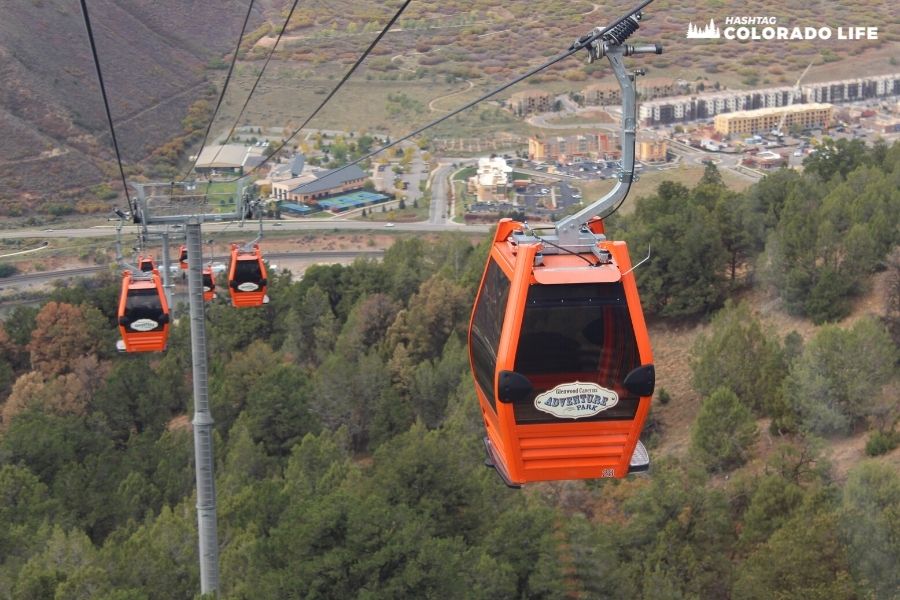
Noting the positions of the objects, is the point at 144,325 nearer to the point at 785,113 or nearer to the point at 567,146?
the point at 567,146

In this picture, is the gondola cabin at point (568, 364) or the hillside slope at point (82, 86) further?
the hillside slope at point (82, 86)

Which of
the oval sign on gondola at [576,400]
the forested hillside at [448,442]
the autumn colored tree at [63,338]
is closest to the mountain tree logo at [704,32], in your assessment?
the forested hillside at [448,442]

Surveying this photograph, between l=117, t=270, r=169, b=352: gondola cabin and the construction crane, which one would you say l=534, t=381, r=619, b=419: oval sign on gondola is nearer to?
l=117, t=270, r=169, b=352: gondola cabin

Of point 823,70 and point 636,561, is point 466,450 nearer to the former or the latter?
point 636,561

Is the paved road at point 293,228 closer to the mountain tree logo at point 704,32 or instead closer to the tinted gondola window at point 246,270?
the mountain tree logo at point 704,32

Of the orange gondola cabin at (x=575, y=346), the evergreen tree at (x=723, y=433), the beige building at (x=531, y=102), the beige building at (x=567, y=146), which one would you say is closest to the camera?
the orange gondola cabin at (x=575, y=346)

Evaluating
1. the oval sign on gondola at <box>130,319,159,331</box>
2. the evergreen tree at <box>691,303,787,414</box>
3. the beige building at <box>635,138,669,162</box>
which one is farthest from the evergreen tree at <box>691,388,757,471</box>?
the beige building at <box>635,138,669,162</box>

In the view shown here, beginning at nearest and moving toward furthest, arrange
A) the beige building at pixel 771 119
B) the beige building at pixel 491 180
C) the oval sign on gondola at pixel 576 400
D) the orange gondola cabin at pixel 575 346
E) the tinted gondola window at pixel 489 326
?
the orange gondola cabin at pixel 575 346 → the oval sign on gondola at pixel 576 400 → the tinted gondola window at pixel 489 326 → the beige building at pixel 491 180 → the beige building at pixel 771 119

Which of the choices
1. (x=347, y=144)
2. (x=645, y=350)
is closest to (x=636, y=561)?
(x=645, y=350)
